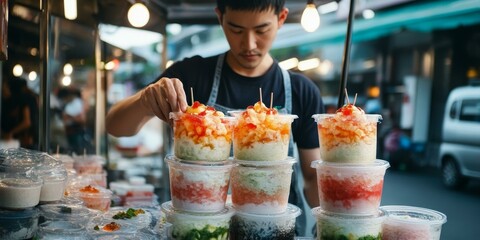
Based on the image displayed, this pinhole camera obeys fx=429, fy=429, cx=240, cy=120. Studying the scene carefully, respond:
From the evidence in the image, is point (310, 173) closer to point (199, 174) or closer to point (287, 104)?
point (287, 104)

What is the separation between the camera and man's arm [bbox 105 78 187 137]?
1741 mm

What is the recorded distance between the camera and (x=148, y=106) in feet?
6.54

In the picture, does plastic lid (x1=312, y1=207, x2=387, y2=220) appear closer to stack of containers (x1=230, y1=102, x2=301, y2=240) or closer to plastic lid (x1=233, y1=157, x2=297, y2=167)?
stack of containers (x1=230, y1=102, x2=301, y2=240)

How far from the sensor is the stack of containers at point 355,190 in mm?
1628

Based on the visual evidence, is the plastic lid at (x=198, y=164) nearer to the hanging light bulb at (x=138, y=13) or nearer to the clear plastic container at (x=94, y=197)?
the clear plastic container at (x=94, y=197)

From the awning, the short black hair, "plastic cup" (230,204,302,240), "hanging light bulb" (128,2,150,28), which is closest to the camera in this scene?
"plastic cup" (230,204,302,240)

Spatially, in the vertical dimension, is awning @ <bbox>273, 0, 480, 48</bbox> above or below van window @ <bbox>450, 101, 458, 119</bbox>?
above

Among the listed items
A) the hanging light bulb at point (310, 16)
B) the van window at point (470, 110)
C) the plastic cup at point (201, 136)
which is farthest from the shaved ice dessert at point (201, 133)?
the van window at point (470, 110)

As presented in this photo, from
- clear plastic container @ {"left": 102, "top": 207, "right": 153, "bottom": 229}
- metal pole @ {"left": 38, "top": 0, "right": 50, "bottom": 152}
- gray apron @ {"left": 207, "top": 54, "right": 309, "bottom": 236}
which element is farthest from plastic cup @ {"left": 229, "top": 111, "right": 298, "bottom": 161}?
metal pole @ {"left": 38, "top": 0, "right": 50, "bottom": 152}

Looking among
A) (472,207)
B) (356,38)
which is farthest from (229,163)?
(356,38)

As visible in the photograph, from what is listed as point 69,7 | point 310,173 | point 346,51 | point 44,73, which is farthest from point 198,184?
point 69,7

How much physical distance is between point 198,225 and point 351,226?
0.57m

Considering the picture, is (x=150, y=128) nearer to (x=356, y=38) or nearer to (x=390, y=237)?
(x=356, y=38)

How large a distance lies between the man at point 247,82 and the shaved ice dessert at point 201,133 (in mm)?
713
